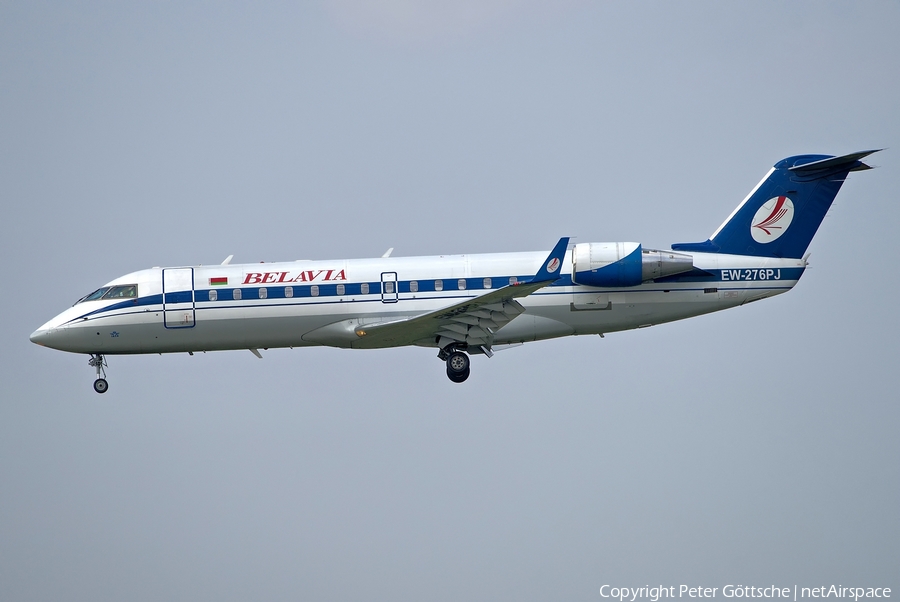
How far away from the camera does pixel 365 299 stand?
2864cm

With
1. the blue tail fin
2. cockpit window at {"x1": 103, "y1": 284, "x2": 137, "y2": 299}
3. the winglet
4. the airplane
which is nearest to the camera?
the winglet

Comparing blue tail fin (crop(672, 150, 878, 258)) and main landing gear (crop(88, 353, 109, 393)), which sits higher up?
blue tail fin (crop(672, 150, 878, 258))

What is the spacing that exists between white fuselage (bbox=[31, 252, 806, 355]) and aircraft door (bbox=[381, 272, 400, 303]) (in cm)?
3

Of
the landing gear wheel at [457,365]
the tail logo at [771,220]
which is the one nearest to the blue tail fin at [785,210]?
the tail logo at [771,220]

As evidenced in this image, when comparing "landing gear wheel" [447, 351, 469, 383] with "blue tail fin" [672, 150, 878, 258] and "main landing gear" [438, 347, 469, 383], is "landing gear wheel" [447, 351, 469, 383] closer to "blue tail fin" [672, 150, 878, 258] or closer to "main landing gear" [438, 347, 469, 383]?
"main landing gear" [438, 347, 469, 383]

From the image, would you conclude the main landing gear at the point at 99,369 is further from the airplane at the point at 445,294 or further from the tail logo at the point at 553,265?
the tail logo at the point at 553,265

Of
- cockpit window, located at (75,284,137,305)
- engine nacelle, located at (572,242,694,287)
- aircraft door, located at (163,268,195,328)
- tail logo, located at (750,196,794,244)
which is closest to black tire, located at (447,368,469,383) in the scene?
engine nacelle, located at (572,242,694,287)

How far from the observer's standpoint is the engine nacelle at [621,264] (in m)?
28.1

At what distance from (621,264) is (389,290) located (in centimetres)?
650

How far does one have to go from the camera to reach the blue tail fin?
96.4 ft

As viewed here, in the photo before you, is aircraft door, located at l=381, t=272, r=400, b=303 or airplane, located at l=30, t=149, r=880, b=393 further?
aircraft door, located at l=381, t=272, r=400, b=303

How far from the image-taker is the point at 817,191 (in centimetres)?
2991

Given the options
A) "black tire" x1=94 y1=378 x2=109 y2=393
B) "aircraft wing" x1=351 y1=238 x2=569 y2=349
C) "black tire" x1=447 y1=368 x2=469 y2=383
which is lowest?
"black tire" x1=447 y1=368 x2=469 y2=383

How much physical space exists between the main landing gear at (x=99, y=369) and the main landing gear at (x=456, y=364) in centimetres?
1021
